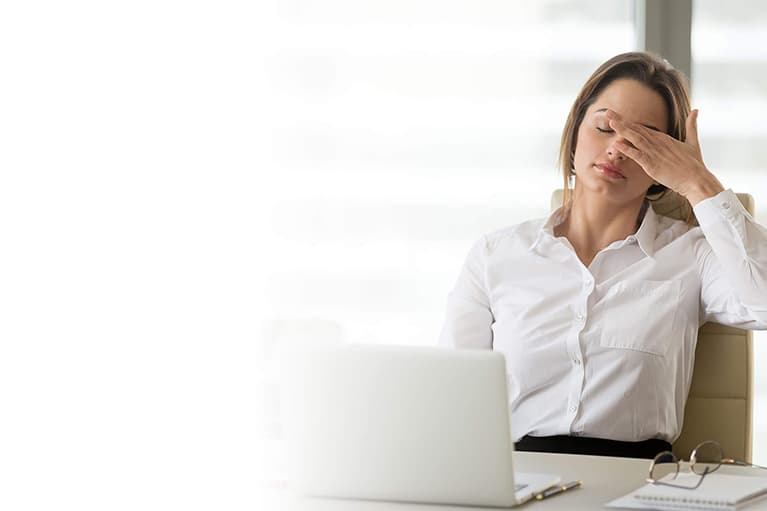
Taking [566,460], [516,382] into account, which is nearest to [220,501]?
[566,460]

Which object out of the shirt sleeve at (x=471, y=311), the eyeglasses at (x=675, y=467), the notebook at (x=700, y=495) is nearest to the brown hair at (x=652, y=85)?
the shirt sleeve at (x=471, y=311)

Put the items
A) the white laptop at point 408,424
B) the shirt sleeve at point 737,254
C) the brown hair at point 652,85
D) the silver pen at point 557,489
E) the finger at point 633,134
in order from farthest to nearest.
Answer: the brown hair at point 652,85 → the finger at point 633,134 → the shirt sleeve at point 737,254 → the silver pen at point 557,489 → the white laptop at point 408,424

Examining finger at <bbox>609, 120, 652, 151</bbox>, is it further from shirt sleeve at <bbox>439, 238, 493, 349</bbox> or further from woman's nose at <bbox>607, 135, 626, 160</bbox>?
shirt sleeve at <bbox>439, 238, 493, 349</bbox>

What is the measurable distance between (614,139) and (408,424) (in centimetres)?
97

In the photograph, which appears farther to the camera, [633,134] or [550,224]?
[550,224]

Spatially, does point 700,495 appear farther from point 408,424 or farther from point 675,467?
point 408,424

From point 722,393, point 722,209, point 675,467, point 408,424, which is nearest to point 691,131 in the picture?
point 722,209

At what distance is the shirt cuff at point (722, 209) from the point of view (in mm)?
1788

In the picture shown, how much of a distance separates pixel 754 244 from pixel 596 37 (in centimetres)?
124

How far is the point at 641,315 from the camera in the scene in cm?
185

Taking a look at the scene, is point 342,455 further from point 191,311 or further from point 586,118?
point 191,311

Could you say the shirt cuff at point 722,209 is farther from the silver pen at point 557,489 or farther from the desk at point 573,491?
the silver pen at point 557,489

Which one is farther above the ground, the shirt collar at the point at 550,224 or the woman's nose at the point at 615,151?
the woman's nose at the point at 615,151

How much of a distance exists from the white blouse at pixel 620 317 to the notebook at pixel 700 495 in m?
0.51
